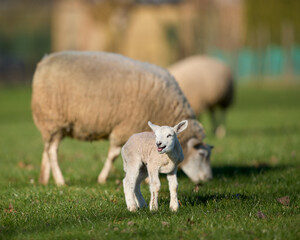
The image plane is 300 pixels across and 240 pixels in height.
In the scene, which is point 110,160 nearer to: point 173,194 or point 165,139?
point 173,194

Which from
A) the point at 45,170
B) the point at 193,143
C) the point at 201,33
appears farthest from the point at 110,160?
the point at 201,33

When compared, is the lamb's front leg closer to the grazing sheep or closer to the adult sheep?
the adult sheep

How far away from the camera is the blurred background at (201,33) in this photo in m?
31.0

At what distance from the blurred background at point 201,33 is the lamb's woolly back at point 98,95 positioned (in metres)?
22.7

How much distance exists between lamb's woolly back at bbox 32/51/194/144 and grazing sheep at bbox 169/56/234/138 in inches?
197

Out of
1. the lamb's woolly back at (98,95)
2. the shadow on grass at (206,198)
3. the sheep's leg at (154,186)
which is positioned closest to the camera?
the sheep's leg at (154,186)

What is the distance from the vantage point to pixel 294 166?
7.13m

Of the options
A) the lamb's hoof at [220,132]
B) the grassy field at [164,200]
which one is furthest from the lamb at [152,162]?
the lamb's hoof at [220,132]

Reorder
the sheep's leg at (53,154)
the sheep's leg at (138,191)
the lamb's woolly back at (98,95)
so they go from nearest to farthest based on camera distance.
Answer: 1. the sheep's leg at (138,191)
2. the lamb's woolly back at (98,95)
3. the sheep's leg at (53,154)

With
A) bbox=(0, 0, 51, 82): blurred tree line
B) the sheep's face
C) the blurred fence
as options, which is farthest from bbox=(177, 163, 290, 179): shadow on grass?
bbox=(0, 0, 51, 82): blurred tree line

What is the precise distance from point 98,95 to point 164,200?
183 cm

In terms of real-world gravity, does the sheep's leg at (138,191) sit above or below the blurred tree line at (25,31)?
above

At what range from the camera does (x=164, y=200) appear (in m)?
4.91

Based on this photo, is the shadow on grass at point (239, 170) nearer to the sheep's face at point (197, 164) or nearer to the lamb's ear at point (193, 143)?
the sheep's face at point (197, 164)
